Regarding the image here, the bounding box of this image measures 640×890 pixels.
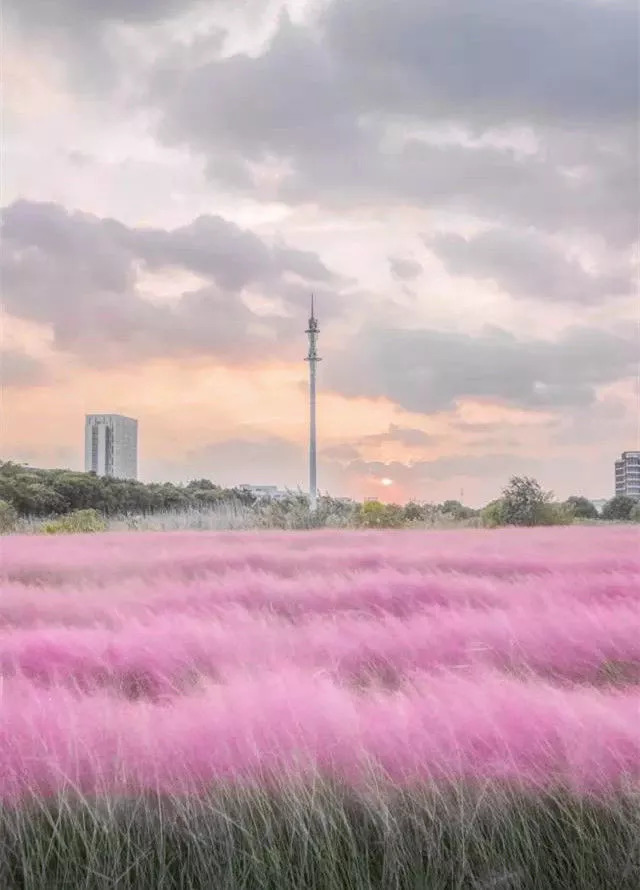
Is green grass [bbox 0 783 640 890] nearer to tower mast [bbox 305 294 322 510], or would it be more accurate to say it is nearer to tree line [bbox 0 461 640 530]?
tower mast [bbox 305 294 322 510]

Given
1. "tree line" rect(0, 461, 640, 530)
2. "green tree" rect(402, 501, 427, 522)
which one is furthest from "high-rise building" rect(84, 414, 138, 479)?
"green tree" rect(402, 501, 427, 522)

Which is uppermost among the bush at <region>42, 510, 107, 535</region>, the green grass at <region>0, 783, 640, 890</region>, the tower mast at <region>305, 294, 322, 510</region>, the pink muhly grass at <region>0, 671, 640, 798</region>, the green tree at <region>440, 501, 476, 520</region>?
→ the tower mast at <region>305, 294, 322, 510</region>

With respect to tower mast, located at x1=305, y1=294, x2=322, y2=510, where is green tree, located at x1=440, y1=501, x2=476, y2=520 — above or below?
below

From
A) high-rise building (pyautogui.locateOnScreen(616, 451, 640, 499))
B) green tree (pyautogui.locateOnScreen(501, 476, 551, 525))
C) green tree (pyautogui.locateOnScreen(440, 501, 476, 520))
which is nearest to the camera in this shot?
high-rise building (pyautogui.locateOnScreen(616, 451, 640, 499))

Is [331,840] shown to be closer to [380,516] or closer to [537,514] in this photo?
[537,514]

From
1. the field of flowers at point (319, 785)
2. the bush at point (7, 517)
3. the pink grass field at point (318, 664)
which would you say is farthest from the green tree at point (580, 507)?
the field of flowers at point (319, 785)

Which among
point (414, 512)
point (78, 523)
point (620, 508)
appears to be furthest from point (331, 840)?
point (414, 512)

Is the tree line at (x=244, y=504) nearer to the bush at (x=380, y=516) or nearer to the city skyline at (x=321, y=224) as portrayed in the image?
the bush at (x=380, y=516)

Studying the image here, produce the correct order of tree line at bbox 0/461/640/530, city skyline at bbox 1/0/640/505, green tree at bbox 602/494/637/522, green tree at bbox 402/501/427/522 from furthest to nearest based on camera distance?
1. green tree at bbox 402/501/427/522
2. tree line at bbox 0/461/640/530
3. green tree at bbox 602/494/637/522
4. city skyline at bbox 1/0/640/505
